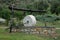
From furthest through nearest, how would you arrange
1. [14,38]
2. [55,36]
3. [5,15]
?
[5,15] → [55,36] → [14,38]

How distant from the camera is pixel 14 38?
12578mm

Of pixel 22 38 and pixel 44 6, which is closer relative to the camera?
pixel 22 38

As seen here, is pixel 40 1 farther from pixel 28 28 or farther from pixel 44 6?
pixel 28 28

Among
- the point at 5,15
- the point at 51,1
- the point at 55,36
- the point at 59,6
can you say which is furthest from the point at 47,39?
the point at 51,1

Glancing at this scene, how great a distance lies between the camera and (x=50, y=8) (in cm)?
3106

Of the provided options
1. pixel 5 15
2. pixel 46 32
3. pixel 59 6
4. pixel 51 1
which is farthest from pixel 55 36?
pixel 51 1

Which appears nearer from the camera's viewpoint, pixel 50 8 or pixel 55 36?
pixel 55 36

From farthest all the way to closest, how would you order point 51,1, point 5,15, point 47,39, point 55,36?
point 51,1
point 5,15
point 55,36
point 47,39

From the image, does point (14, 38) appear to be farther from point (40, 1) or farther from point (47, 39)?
point (40, 1)

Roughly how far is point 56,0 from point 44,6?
70.4 inches

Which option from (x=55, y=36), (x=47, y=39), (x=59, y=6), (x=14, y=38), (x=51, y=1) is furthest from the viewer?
(x=51, y=1)

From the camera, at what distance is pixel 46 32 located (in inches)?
608

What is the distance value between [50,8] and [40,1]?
1.60 metres

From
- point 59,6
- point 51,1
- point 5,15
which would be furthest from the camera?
point 51,1
